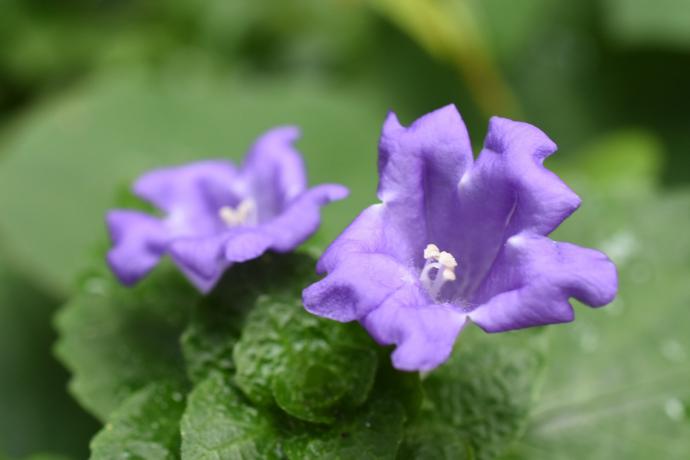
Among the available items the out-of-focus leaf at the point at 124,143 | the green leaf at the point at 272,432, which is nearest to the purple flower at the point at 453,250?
the green leaf at the point at 272,432

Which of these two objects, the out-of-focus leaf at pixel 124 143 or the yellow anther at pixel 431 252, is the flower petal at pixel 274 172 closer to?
the yellow anther at pixel 431 252

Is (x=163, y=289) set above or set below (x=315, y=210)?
below

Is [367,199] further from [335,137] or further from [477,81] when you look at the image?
[477,81]

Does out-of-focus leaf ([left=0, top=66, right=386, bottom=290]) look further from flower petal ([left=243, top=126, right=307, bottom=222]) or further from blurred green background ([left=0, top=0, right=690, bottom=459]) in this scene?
flower petal ([left=243, top=126, right=307, bottom=222])

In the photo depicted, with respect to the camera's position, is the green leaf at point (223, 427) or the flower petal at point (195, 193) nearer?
the green leaf at point (223, 427)

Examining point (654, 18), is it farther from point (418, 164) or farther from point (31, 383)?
point (31, 383)

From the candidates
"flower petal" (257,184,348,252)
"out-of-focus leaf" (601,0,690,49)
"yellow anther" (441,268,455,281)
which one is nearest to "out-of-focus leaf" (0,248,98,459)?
"flower petal" (257,184,348,252)

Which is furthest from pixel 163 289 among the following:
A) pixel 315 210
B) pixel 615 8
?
pixel 615 8
